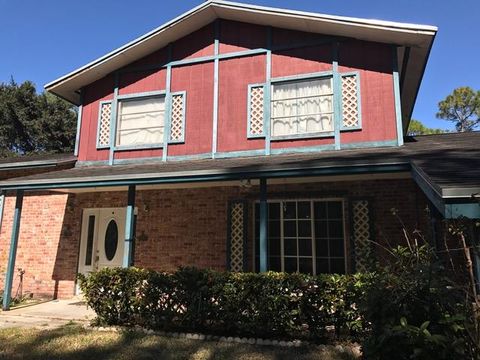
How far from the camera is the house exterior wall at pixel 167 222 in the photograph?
8.48 meters

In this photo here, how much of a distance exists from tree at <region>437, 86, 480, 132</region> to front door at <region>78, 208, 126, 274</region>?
33.4m

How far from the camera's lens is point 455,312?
3.53 meters

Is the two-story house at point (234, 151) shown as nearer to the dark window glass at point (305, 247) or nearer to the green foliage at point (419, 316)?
the dark window glass at point (305, 247)

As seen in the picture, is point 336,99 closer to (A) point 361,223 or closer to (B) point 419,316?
(A) point 361,223

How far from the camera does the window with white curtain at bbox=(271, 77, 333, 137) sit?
8883 mm

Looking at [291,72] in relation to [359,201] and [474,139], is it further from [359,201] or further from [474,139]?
[474,139]

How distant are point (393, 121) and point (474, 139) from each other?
1870mm

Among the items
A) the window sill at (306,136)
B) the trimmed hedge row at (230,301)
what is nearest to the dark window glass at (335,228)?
the window sill at (306,136)

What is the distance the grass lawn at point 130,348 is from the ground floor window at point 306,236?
3220 mm

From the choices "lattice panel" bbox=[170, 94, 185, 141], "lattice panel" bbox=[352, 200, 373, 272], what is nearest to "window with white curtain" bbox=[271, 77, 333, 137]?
"lattice panel" bbox=[352, 200, 373, 272]

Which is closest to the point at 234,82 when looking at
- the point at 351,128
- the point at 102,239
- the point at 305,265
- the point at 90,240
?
the point at 351,128

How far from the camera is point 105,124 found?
10.7 metres

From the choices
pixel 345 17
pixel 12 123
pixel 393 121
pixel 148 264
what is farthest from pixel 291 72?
pixel 12 123

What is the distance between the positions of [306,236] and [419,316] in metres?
5.22
